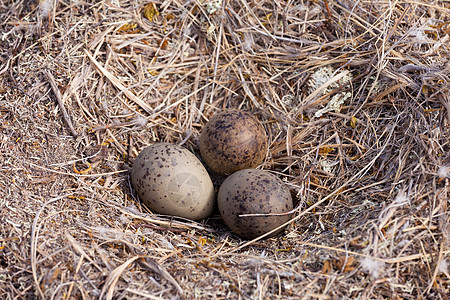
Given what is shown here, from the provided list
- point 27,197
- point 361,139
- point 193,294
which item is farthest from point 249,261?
point 27,197

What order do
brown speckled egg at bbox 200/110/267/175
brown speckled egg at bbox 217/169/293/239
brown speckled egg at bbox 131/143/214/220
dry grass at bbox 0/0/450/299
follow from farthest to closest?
brown speckled egg at bbox 200/110/267/175
brown speckled egg at bbox 131/143/214/220
brown speckled egg at bbox 217/169/293/239
dry grass at bbox 0/0/450/299

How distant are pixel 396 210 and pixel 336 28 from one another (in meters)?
1.69

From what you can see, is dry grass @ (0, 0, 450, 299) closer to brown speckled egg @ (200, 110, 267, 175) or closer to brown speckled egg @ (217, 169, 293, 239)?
brown speckled egg @ (217, 169, 293, 239)

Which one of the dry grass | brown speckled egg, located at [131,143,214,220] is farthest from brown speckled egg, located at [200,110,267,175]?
the dry grass

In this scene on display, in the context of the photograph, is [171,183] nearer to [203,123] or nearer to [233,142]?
[233,142]

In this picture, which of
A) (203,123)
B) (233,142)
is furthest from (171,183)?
(203,123)

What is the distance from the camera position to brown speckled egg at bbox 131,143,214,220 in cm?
259

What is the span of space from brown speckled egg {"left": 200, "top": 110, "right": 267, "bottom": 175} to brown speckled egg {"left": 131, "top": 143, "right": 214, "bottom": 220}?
0.18 m

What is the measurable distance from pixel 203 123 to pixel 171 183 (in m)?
0.88

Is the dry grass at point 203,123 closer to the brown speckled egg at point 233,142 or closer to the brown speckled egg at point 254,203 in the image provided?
the brown speckled egg at point 254,203

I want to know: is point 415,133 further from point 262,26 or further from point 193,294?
point 193,294

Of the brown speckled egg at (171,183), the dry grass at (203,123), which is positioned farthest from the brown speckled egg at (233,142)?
the dry grass at (203,123)

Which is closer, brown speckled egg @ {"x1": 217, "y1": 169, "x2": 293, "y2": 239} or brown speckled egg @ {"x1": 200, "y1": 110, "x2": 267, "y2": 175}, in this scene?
brown speckled egg @ {"x1": 217, "y1": 169, "x2": 293, "y2": 239}

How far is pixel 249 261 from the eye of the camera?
7.50 ft
